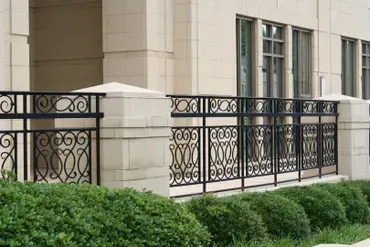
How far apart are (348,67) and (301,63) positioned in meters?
3.62

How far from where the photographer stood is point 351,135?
1577cm

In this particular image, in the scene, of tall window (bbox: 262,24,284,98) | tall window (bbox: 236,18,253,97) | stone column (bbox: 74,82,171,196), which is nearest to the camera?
stone column (bbox: 74,82,171,196)

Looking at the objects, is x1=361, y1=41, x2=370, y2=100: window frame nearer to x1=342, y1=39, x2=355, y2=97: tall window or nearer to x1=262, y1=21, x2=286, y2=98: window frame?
x1=342, y1=39, x2=355, y2=97: tall window

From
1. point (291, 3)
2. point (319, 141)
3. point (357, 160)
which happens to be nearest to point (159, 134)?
point (319, 141)

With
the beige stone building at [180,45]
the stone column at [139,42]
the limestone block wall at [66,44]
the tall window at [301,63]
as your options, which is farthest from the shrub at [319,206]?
the tall window at [301,63]

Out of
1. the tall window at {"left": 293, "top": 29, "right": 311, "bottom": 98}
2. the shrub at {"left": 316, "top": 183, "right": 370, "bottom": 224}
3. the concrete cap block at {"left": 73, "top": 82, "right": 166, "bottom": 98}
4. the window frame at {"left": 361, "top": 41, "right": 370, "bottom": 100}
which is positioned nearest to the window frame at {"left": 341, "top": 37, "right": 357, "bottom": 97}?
the window frame at {"left": 361, "top": 41, "right": 370, "bottom": 100}

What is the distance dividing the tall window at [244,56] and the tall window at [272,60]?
28.9 inches

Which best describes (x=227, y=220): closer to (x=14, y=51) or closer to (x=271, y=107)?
(x=271, y=107)

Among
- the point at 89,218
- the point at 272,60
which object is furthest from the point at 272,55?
the point at 89,218

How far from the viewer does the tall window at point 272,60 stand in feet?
65.0

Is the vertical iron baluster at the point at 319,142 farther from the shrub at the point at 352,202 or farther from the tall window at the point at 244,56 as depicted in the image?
the tall window at the point at 244,56

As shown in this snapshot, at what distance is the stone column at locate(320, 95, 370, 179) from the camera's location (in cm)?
1577

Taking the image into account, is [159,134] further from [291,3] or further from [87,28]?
[291,3]

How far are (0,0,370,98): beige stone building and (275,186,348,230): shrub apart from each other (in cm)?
526
